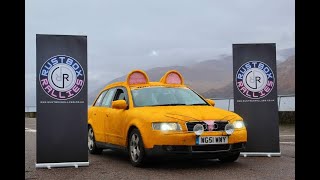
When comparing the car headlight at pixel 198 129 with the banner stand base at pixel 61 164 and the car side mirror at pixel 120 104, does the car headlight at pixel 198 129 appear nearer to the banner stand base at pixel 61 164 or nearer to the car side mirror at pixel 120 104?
the car side mirror at pixel 120 104

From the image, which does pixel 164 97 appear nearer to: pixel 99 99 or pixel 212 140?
pixel 212 140

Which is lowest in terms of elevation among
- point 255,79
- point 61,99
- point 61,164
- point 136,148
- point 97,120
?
point 61,164

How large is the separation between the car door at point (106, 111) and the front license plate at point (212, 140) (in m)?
2.68

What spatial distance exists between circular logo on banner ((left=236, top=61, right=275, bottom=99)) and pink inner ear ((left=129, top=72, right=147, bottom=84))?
6.55ft

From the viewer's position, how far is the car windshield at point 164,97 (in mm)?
9148

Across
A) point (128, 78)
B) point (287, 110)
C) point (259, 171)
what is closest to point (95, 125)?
point (128, 78)

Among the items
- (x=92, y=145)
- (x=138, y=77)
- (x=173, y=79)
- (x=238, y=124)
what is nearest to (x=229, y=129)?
(x=238, y=124)

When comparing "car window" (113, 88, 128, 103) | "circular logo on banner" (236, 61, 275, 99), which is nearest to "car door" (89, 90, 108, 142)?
"car window" (113, 88, 128, 103)

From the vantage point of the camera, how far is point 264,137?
992cm

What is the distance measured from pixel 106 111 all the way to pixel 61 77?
73.9 inches

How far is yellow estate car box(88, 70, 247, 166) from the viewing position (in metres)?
7.93

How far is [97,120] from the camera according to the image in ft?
35.0
